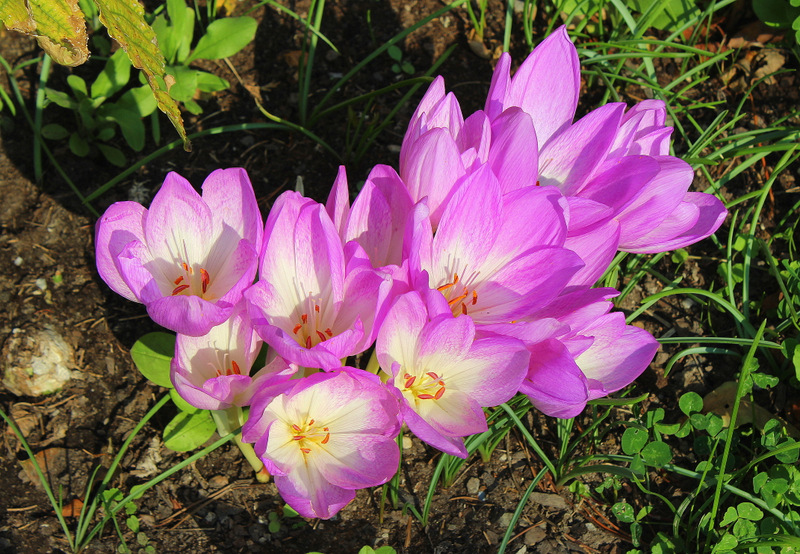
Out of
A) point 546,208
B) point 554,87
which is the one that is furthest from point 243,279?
point 554,87

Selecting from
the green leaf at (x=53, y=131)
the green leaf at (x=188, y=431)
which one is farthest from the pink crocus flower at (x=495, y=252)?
the green leaf at (x=53, y=131)

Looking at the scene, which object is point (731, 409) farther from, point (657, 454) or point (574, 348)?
point (574, 348)

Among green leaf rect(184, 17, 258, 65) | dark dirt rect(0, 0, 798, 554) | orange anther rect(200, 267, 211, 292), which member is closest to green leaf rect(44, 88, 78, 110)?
dark dirt rect(0, 0, 798, 554)

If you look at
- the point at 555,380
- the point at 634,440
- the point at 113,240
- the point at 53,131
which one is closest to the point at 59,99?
the point at 53,131

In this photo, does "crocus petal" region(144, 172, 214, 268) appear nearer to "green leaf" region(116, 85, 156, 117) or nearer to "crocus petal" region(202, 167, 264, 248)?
"crocus petal" region(202, 167, 264, 248)

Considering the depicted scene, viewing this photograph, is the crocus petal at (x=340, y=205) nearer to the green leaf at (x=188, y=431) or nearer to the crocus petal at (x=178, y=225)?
the crocus petal at (x=178, y=225)
